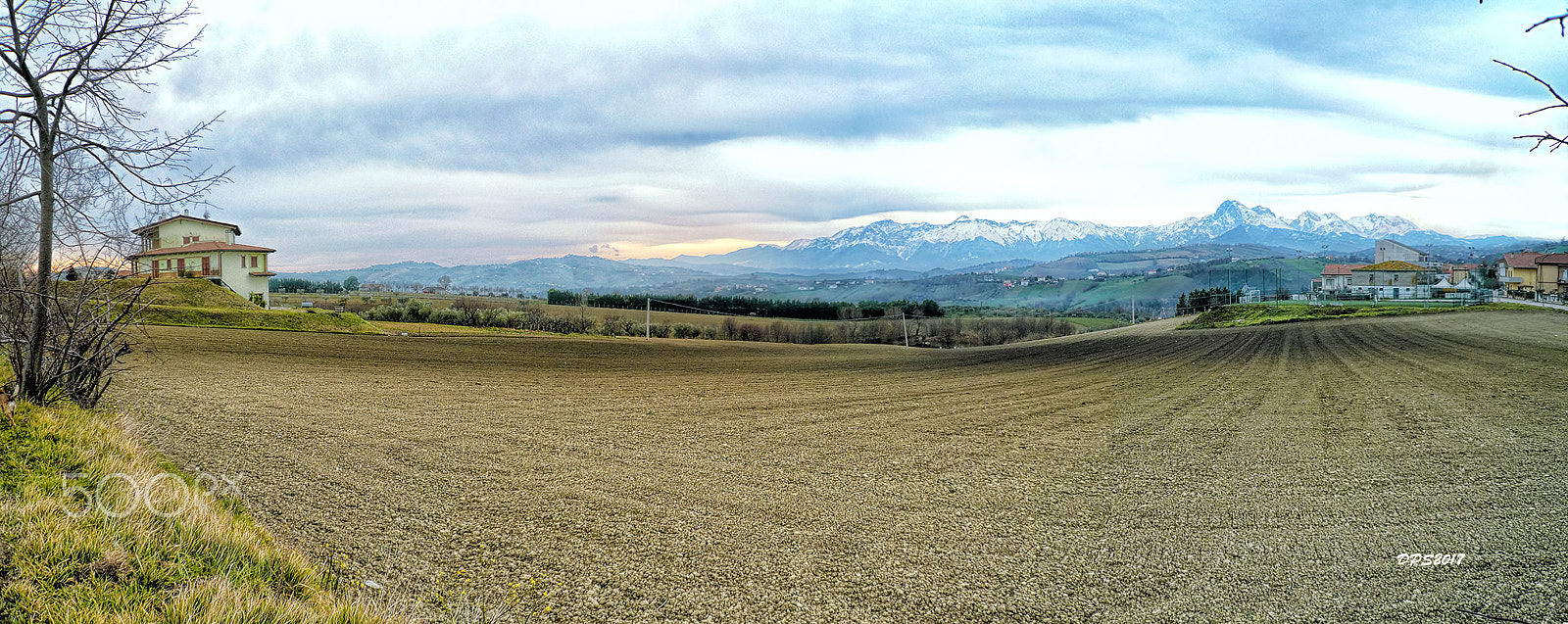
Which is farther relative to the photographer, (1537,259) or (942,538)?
(1537,259)

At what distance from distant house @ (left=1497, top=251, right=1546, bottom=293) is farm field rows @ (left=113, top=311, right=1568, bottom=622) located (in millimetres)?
57647

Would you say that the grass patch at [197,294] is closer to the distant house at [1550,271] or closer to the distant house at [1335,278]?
the distant house at [1550,271]

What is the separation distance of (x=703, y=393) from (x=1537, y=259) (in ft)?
233

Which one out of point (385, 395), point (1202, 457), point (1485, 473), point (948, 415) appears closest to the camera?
point (1485, 473)

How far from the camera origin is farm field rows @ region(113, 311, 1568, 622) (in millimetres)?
5328

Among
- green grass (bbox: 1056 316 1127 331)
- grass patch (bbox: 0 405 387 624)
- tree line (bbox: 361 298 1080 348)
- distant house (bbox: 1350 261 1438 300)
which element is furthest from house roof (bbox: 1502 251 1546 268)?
grass patch (bbox: 0 405 387 624)

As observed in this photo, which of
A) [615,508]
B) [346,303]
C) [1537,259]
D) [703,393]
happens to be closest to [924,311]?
[1537,259]

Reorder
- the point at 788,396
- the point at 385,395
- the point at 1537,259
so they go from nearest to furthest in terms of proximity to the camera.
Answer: the point at 385,395 < the point at 788,396 < the point at 1537,259

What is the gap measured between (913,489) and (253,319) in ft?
99.7

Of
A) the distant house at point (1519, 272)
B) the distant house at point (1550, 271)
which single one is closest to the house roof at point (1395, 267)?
the distant house at point (1519, 272)

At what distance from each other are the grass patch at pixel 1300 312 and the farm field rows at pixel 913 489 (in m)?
27.3

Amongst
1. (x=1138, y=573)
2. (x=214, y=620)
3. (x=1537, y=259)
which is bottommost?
(x=1138, y=573)

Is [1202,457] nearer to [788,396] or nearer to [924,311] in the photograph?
[788,396]

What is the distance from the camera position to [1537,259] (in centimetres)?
5388
